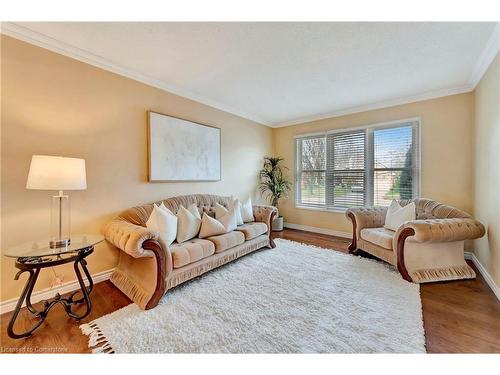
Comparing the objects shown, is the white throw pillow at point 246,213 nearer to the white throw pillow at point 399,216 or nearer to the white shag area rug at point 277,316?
the white shag area rug at point 277,316

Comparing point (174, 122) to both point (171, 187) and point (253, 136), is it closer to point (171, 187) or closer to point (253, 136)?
point (171, 187)

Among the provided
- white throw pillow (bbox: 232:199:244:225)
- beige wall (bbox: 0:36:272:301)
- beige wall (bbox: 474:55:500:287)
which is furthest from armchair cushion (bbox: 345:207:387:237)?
beige wall (bbox: 0:36:272:301)

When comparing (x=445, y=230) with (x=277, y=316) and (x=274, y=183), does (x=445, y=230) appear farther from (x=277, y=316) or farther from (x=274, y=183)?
(x=274, y=183)

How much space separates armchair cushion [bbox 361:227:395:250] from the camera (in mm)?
2635

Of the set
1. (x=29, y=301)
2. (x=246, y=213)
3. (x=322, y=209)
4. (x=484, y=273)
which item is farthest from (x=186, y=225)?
(x=484, y=273)

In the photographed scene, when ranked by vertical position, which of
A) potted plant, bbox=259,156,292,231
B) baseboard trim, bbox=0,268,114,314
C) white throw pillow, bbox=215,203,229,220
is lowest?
baseboard trim, bbox=0,268,114,314

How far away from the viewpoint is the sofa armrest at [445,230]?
2.24 metres

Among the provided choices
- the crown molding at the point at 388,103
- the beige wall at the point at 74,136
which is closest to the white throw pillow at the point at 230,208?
the beige wall at the point at 74,136

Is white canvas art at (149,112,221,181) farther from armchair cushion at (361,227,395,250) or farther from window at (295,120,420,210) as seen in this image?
armchair cushion at (361,227,395,250)

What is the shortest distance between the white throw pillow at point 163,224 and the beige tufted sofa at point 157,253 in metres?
0.11

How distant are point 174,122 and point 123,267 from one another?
2.01 metres

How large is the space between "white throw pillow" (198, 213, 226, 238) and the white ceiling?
1904mm

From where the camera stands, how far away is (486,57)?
7.48 ft
